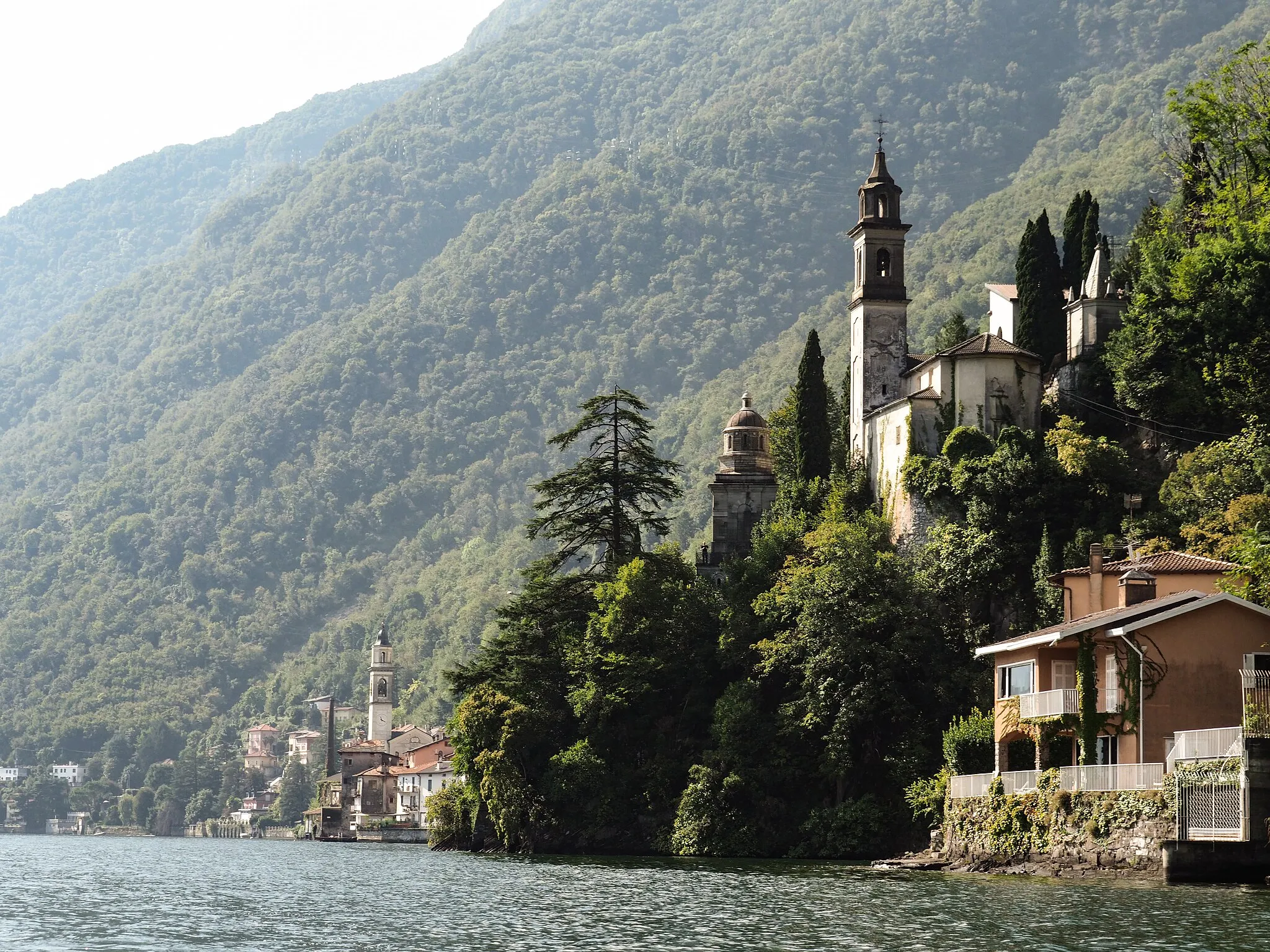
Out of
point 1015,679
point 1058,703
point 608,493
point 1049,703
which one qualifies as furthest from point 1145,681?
point 608,493

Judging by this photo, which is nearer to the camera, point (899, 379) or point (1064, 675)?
point (1064, 675)

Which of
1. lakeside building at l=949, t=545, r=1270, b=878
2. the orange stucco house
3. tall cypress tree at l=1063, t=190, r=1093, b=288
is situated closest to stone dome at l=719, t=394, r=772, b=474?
tall cypress tree at l=1063, t=190, r=1093, b=288

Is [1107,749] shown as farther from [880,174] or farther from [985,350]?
[880,174]

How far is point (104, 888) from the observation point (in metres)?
60.8

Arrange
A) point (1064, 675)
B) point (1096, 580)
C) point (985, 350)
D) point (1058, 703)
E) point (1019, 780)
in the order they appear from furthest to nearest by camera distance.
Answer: point (985, 350) < point (1096, 580) < point (1064, 675) < point (1019, 780) < point (1058, 703)

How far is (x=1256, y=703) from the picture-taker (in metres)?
44.8

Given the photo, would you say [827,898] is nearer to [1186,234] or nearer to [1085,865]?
[1085,865]

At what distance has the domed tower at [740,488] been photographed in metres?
98.9

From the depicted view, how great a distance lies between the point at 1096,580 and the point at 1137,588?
3.58 meters

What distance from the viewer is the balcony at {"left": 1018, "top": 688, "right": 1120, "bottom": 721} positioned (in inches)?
1991

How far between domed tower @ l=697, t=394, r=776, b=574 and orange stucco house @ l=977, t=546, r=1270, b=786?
42951 millimetres

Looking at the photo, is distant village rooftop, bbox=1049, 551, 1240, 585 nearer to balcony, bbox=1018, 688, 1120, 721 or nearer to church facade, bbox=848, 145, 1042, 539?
balcony, bbox=1018, 688, 1120, 721

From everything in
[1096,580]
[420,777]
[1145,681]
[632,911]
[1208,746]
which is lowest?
[420,777]

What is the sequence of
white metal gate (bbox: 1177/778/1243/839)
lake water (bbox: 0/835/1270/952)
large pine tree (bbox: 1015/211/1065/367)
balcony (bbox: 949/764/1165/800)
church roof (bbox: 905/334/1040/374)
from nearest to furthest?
lake water (bbox: 0/835/1270/952)
white metal gate (bbox: 1177/778/1243/839)
balcony (bbox: 949/764/1165/800)
church roof (bbox: 905/334/1040/374)
large pine tree (bbox: 1015/211/1065/367)
